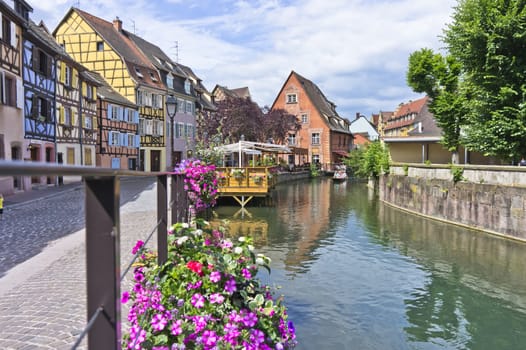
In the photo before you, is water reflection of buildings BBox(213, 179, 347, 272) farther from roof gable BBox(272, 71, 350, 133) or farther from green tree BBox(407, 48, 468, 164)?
roof gable BBox(272, 71, 350, 133)

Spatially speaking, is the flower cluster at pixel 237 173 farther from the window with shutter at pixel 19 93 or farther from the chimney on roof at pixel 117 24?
the chimney on roof at pixel 117 24

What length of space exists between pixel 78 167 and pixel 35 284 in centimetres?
547

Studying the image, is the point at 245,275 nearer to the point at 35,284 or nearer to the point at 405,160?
the point at 35,284

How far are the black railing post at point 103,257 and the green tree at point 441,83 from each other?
80.1 ft

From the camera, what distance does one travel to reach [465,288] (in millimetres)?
9859

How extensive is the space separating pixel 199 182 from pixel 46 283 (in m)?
4.75

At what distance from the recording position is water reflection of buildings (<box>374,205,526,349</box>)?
7535mm

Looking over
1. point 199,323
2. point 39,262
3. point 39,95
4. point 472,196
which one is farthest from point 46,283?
point 39,95

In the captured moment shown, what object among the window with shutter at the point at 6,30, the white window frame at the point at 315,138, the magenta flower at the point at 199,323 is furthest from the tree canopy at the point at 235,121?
the magenta flower at the point at 199,323

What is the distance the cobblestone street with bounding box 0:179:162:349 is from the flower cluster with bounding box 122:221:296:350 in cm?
77

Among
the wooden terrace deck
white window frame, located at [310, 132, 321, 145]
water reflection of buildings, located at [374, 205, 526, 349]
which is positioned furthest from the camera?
white window frame, located at [310, 132, 321, 145]

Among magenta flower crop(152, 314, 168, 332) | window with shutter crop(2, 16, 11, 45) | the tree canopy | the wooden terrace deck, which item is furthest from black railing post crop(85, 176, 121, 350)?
the tree canopy

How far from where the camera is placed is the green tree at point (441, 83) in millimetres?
23673

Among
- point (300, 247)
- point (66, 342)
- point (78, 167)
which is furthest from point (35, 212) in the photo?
point (78, 167)
